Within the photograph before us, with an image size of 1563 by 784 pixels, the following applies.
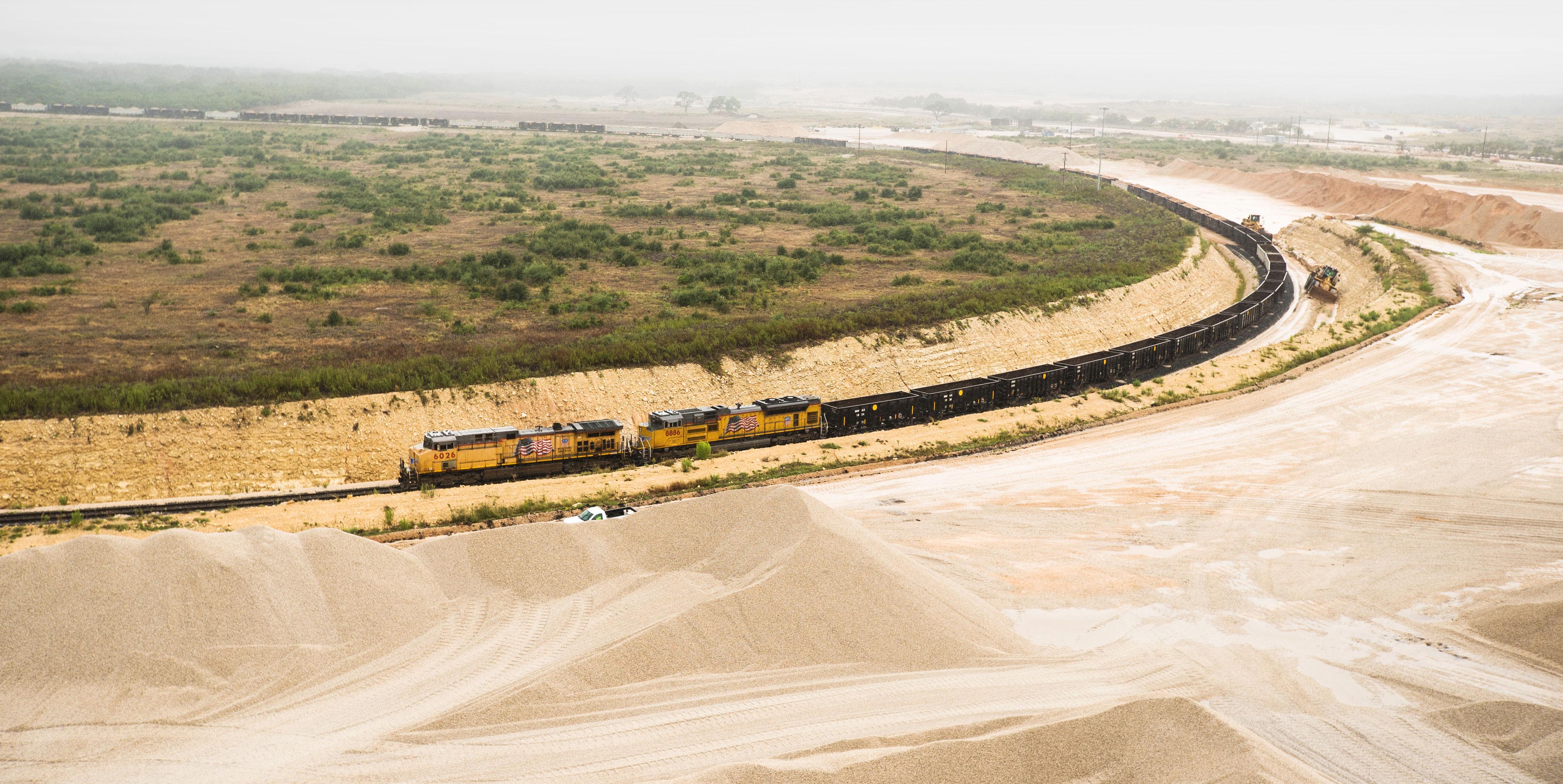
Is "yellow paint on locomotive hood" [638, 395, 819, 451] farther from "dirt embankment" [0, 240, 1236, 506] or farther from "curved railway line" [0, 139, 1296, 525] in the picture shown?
"dirt embankment" [0, 240, 1236, 506]

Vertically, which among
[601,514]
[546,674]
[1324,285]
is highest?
[1324,285]

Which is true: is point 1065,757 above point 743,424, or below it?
above

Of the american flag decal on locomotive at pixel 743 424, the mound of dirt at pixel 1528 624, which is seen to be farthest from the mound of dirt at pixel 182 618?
the mound of dirt at pixel 1528 624

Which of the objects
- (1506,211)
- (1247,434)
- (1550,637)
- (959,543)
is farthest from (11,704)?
(1506,211)

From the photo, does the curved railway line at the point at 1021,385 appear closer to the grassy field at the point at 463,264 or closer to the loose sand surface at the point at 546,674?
the grassy field at the point at 463,264

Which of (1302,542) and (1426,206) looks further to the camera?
(1426,206)

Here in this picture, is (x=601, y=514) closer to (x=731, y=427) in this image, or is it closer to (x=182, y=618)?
(x=731, y=427)

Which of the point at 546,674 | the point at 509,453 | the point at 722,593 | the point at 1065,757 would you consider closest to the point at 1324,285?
the point at 509,453

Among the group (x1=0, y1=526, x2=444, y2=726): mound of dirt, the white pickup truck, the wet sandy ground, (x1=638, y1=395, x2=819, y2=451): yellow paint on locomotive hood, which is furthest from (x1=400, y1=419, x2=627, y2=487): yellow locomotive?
(x1=0, y1=526, x2=444, y2=726): mound of dirt
